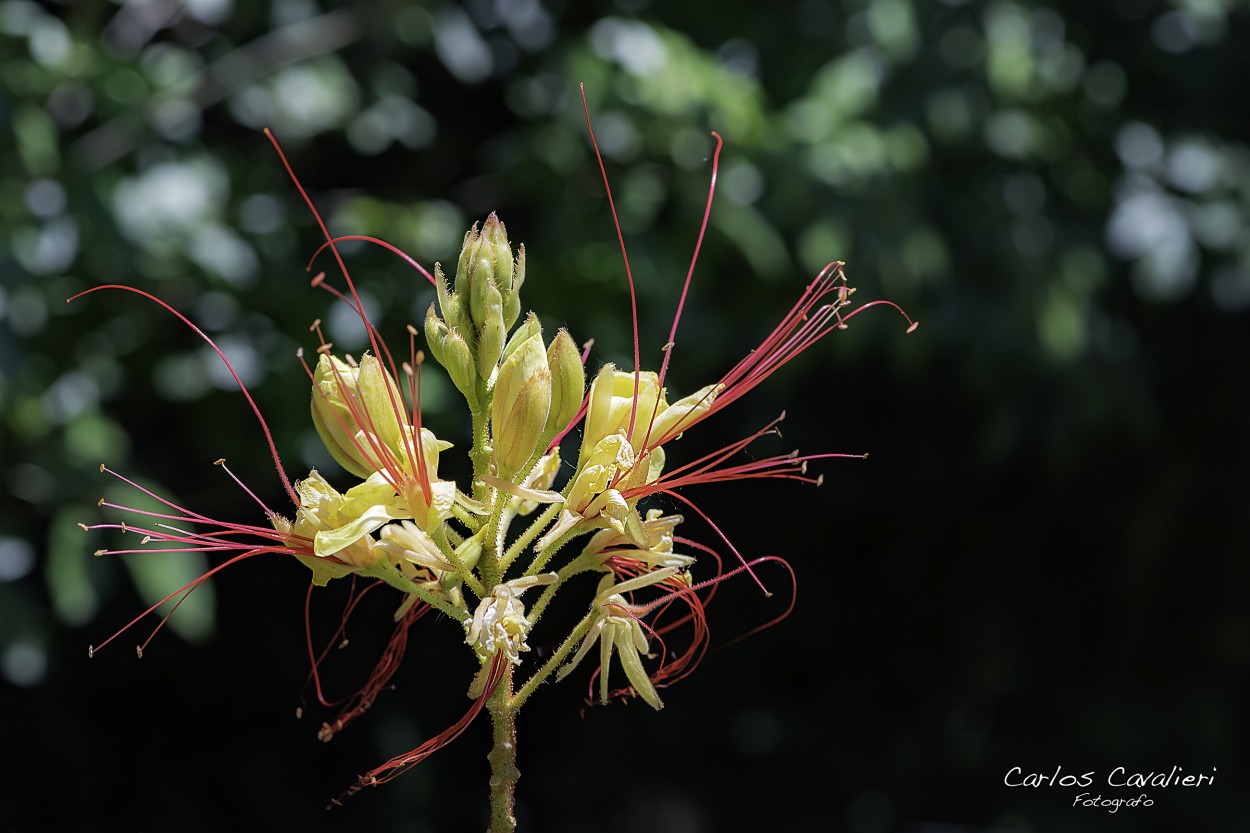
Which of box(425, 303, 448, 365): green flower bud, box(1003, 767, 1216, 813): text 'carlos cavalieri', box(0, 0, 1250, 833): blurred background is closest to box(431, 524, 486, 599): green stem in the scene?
box(425, 303, 448, 365): green flower bud

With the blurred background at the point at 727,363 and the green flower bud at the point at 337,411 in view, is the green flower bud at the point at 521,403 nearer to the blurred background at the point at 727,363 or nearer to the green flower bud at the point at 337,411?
the green flower bud at the point at 337,411

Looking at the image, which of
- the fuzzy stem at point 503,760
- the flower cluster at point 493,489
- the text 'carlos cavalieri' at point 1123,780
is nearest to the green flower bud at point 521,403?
the flower cluster at point 493,489

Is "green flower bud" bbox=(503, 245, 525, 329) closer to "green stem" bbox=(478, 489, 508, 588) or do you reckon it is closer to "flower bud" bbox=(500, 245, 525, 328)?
"flower bud" bbox=(500, 245, 525, 328)

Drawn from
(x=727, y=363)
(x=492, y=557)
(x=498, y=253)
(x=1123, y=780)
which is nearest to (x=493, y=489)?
(x=492, y=557)

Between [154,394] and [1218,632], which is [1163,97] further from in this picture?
[154,394]

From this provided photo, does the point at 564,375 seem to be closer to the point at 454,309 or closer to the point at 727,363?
the point at 454,309
